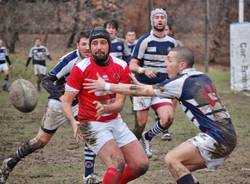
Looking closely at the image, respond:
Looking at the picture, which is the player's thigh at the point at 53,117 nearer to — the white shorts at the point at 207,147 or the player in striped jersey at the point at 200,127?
the player in striped jersey at the point at 200,127

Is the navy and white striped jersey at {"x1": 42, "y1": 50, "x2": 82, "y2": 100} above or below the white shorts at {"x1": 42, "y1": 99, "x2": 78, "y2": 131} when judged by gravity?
above

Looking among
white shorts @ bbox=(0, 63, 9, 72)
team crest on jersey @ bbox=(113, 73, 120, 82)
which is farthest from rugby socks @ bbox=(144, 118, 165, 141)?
white shorts @ bbox=(0, 63, 9, 72)

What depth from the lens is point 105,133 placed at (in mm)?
7168

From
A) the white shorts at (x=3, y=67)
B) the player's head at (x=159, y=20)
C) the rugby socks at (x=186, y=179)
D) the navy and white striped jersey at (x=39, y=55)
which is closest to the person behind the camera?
the rugby socks at (x=186, y=179)

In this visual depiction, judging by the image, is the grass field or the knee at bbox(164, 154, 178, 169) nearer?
the knee at bbox(164, 154, 178, 169)

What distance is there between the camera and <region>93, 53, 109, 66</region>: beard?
7.18 m

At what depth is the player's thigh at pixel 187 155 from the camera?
21.9ft

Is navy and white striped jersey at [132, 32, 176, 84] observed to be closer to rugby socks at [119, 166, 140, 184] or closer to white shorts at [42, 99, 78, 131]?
white shorts at [42, 99, 78, 131]

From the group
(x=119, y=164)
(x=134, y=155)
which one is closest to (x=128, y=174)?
(x=134, y=155)

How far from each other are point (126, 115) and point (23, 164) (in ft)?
23.1

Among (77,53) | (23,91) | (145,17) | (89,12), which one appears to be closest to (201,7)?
(145,17)

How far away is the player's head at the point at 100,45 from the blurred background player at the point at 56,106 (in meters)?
1.07

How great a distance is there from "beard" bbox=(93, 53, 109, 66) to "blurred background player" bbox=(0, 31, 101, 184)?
1105 mm

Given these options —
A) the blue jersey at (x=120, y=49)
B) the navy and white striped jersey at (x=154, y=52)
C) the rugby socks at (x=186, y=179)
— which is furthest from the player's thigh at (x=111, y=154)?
the blue jersey at (x=120, y=49)
